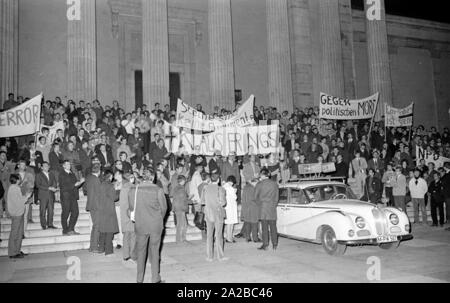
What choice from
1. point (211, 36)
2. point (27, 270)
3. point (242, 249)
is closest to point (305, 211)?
point (242, 249)

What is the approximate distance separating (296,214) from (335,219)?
1491mm

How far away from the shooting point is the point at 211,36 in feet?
65.2

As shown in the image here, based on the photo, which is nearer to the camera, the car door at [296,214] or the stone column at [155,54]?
the car door at [296,214]

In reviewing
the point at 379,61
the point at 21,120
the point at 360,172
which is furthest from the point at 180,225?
the point at 379,61

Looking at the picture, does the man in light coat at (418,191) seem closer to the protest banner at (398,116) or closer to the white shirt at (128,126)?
the protest banner at (398,116)

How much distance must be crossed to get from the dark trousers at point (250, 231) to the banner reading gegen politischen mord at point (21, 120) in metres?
6.96

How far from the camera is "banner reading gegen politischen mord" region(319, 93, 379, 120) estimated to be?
17.0 meters

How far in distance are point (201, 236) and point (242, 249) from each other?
2064mm

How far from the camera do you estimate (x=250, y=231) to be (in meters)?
11.0

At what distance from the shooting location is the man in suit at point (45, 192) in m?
10.2

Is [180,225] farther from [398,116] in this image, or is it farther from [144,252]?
[398,116]

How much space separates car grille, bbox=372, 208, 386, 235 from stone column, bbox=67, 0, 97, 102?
13.0 meters

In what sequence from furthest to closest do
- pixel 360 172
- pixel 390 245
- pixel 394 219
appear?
pixel 360 172
pixel 390 245
pixel 394 219

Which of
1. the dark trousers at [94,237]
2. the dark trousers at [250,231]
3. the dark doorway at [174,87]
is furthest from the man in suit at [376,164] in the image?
the dark doorway at [174,87]
